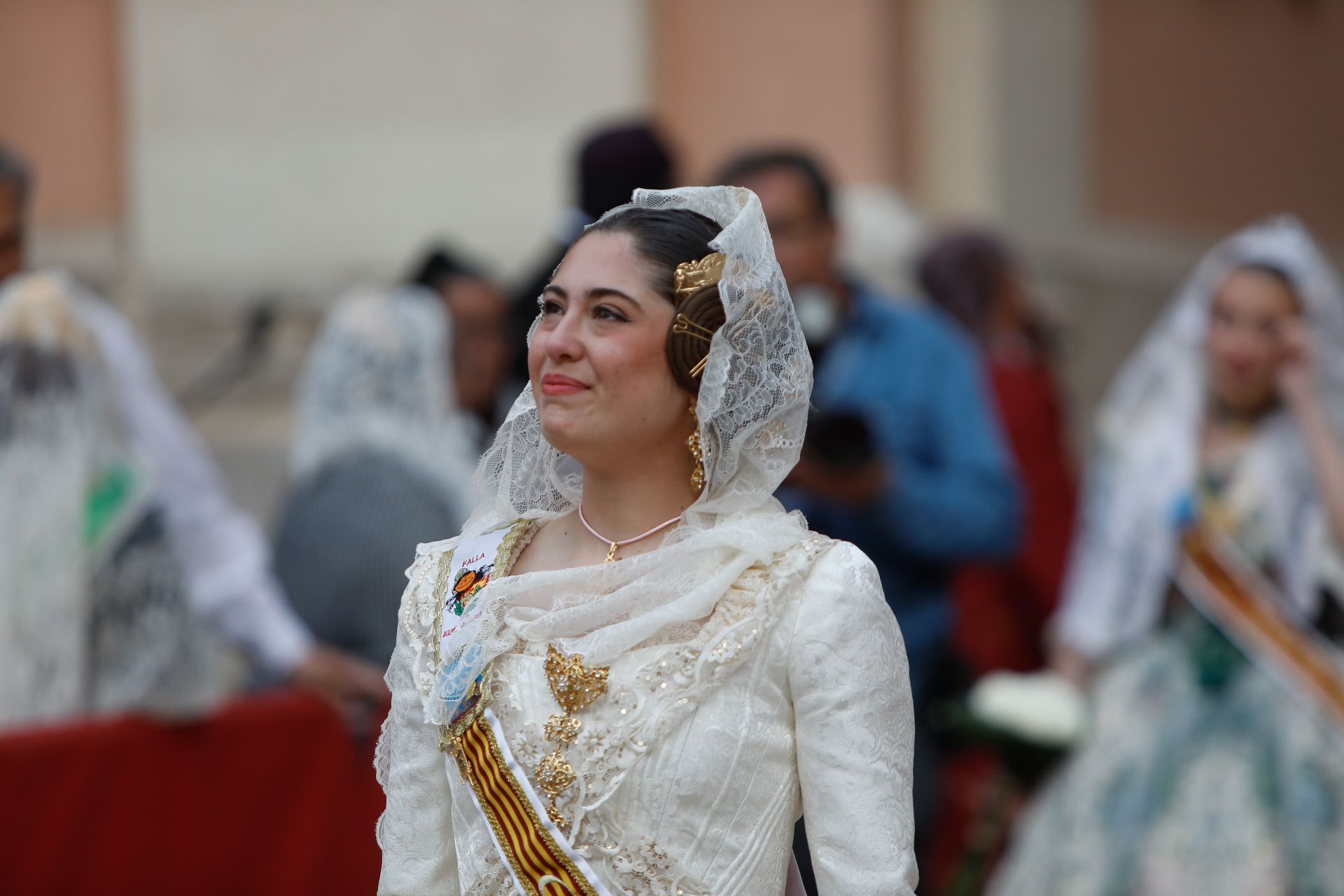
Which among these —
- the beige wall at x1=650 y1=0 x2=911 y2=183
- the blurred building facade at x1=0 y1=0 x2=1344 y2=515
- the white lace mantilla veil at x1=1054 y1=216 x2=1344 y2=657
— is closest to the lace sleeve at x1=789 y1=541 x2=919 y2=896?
the white lace mantilla veil at x1=1054 y1=216 x2=1344 y2=657

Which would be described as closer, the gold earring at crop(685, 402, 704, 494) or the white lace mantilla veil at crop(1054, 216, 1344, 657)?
the gold earring at crop(685, 402, 704, 494)

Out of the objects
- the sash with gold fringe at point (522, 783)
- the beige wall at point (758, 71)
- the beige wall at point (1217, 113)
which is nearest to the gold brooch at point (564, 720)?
the sash with gold fringe at point (522, 783)

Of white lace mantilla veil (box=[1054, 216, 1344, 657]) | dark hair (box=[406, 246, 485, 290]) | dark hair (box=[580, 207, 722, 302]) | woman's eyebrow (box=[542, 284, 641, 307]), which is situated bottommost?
white lace mantilla veil (box=[1054, 216, 1344, 657])

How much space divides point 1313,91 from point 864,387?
7137mm

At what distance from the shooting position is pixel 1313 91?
10750 millimetres

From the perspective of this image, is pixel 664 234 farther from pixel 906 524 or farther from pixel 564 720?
pixel 906 524

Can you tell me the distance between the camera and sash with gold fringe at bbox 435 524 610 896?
93.0 inches

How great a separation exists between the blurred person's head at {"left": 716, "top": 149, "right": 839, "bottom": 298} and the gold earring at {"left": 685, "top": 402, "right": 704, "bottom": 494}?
2.03m

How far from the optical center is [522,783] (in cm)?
238

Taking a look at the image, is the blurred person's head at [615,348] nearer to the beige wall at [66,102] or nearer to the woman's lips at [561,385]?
the woman's lips at [561,385]

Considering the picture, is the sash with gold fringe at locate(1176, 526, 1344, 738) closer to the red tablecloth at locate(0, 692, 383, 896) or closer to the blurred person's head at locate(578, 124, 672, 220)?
the blurred person's head at locate(578, 124, 672, 220)

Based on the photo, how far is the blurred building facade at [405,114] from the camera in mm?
7617

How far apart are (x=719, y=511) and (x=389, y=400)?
269 centimetres

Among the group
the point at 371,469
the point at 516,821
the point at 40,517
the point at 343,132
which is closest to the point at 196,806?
Result: the point at 40,517
